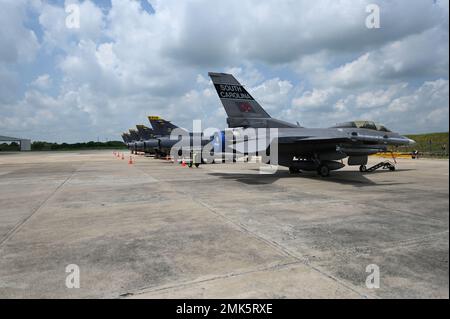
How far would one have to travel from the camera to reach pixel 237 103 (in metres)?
14.5

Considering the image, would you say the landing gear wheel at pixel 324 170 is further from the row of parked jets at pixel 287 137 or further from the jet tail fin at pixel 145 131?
the jet tail fin at pixel 145 131

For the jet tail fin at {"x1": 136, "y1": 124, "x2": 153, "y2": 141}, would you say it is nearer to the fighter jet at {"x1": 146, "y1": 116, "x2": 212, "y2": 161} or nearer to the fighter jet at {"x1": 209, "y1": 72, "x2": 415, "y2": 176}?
the fighter jet at {"x1": 146, "y1": 116, "x2": 212, "y2": 161}

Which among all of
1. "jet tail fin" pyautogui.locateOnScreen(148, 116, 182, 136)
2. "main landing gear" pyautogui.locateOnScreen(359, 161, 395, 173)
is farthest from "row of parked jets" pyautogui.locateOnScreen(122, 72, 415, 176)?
"jet tail fin" pyautogui.locateOnScreen(148, 116, 182, 136)

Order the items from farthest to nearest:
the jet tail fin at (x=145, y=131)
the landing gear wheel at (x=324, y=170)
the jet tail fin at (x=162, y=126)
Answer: the jet tail fin at (x=145, y=131) → the jet tail fin at (x=162, y=126) → the landing gear wheel at (x=324, y=170)

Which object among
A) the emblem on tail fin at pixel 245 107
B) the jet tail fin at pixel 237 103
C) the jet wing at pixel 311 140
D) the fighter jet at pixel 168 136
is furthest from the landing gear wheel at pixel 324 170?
the fighter jet at pixel 168 136

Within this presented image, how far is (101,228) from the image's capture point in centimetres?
579

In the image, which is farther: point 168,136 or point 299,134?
point 168,136

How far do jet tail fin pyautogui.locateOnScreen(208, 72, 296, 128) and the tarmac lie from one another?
6.62 metres

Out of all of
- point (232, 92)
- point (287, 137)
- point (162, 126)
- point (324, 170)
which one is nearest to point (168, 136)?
point (162, 126)

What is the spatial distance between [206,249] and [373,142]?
13.6 m

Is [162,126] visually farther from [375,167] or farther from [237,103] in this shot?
[375,167]

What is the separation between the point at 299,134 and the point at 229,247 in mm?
10694

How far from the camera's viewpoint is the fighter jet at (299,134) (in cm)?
1426
